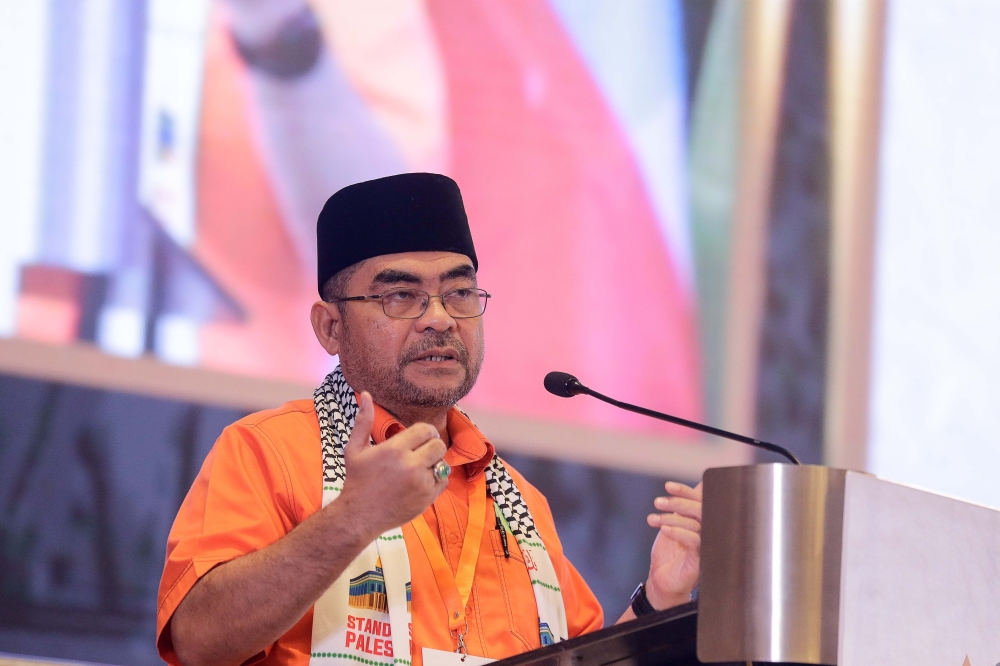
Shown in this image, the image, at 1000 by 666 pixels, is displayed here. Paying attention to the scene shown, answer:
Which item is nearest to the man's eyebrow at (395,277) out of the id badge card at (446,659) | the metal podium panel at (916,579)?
the id badge card at (446,659)

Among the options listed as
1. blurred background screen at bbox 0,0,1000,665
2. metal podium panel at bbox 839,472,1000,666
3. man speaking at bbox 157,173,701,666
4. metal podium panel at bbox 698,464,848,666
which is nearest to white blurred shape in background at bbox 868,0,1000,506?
blurred background screen at bbox 0,0,1000,665

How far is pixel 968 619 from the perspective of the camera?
4.49 ft

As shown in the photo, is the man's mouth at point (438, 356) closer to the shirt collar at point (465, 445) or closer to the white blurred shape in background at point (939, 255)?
the shirt collar at point (465, 445)

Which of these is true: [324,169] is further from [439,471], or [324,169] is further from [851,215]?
[851,215]

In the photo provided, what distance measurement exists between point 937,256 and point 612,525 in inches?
66.6

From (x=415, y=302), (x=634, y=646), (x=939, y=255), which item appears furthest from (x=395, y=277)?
(x=939, y=255)

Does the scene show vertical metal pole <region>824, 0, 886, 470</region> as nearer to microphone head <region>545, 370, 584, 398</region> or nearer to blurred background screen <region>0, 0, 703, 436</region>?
blurred background screen <region>0, 0, 703, 436</region>

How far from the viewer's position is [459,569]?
1939 millimetres

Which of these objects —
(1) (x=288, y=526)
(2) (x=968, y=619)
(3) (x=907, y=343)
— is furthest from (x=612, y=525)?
(2) (x=968, y=619)

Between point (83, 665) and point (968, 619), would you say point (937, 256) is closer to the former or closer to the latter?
point (968, 619)

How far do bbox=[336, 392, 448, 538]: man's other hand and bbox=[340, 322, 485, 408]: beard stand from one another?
0.53 metres

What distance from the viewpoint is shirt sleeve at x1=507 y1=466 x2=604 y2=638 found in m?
2.22

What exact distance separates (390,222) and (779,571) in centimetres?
115

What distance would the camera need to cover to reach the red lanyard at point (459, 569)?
1.86m
